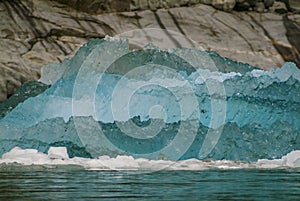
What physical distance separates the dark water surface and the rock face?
6.37 meters

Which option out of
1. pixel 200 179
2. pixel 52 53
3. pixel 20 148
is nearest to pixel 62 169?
pixel 20 148

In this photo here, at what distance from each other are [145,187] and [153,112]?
4.80m

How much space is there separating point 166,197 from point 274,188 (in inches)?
51.0

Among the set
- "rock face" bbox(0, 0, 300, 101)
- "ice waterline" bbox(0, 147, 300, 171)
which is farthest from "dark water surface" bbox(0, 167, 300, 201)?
"rock face" bbox(0, 0, 300, 101)

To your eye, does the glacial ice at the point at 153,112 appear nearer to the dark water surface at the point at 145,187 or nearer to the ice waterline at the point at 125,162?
the ice waterline at the point at 125,162

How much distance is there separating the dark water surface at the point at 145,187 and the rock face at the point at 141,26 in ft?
20.9

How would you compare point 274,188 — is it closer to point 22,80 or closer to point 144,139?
point 144,139

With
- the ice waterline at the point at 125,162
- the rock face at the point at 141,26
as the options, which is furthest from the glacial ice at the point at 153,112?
the rock face at the point at 141,26

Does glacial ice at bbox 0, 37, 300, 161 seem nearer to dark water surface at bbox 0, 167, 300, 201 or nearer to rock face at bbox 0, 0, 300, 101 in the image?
rock face at bbox 0, 0, 300, 101

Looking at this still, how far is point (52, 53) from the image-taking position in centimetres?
1362

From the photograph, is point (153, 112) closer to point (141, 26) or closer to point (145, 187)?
point (141, 26)

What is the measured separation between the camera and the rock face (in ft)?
45.3

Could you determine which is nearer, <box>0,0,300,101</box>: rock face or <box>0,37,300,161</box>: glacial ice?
<box>0,37,300,161</box>: glacial ice

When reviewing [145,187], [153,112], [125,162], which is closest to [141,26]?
[153,112]
